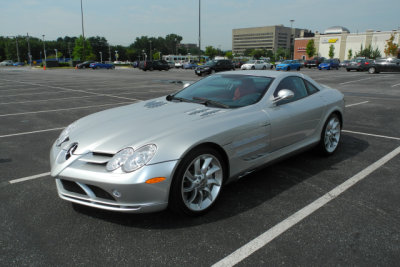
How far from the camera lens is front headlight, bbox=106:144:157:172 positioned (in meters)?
2.67

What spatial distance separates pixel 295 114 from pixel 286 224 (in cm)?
163

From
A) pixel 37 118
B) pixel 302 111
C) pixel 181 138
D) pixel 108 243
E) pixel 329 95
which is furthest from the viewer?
pixel 37 118

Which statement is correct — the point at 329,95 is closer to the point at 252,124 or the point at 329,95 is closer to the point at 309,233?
the point at 252,124

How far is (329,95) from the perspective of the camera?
5.03 meters

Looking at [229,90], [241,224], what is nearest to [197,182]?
[241,224]

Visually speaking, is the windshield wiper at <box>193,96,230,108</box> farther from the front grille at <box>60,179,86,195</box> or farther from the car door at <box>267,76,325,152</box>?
the front grille at <box>60,179,86,195</box>

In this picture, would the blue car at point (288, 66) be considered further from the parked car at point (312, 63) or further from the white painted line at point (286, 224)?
the white painted line at point (286, 224)

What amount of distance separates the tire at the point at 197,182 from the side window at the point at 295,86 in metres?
1.46

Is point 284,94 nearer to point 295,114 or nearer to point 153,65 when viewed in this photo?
point 295,114

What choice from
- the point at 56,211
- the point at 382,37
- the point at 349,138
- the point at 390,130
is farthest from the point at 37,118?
the point at 382,37

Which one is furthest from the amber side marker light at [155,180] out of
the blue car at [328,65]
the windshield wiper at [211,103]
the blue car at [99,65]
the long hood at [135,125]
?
the blue car at [99,65]

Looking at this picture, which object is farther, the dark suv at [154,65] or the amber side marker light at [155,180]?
the dark suv at [154,65]

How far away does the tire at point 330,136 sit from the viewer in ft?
15.8

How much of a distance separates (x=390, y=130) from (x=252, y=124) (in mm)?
4887
